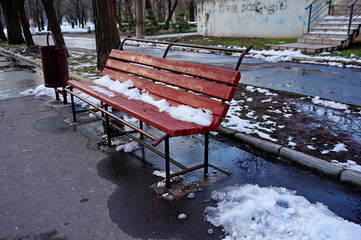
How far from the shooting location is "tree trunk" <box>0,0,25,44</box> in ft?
72.6

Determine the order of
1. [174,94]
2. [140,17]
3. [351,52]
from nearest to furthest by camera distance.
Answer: [174,94] < [351,52] < [140,17]

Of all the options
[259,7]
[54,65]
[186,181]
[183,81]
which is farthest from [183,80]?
[259,7]

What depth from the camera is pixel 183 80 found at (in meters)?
3.89

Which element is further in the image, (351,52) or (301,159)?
(351,52)

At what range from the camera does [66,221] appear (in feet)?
9.36

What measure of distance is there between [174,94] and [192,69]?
1.26ft

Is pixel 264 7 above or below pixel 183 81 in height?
above

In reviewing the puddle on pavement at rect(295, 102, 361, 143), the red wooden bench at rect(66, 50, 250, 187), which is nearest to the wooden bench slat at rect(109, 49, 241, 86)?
the red wooden bench at rect(66, 50, 250, 187)

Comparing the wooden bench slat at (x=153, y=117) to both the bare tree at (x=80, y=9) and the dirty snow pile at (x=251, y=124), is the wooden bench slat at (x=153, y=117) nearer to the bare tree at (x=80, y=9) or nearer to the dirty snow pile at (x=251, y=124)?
the dirty snow pile at (x=251, y=124)

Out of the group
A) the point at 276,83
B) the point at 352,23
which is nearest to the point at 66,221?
the point at 276,83

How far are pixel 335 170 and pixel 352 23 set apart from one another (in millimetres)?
12569

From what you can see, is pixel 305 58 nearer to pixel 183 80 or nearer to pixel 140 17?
pixel 183 80

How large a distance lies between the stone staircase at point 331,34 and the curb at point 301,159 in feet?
31.4

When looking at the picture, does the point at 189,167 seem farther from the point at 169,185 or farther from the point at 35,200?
the point at 35,200
